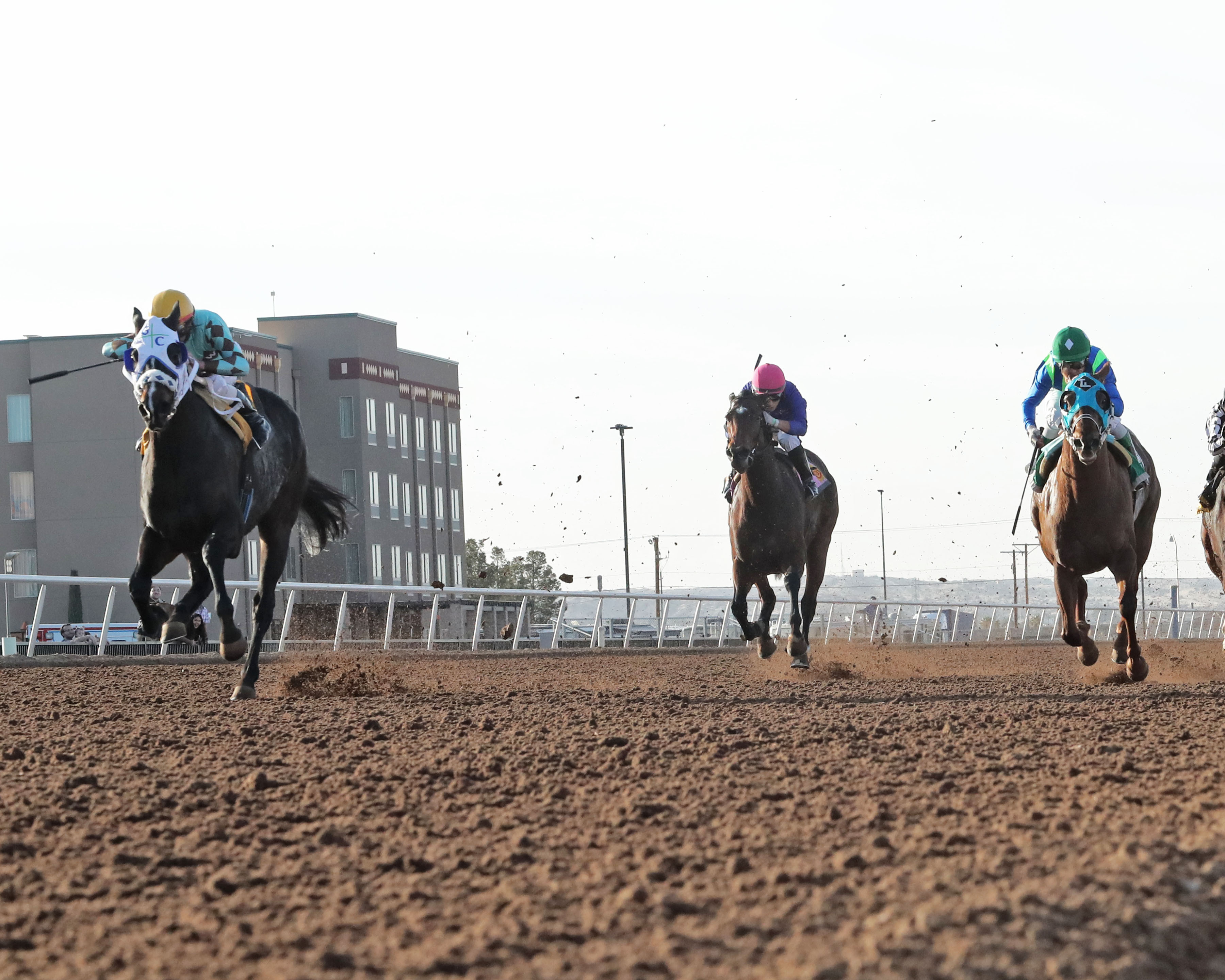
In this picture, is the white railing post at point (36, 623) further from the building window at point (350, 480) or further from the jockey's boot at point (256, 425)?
the building window at point (350, 480)

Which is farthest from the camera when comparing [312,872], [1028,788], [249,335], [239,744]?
[249,335]

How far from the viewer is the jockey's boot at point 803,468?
44.7 feet

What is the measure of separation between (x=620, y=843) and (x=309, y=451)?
153 feet

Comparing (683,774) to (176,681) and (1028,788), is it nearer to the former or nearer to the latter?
(1028,788)

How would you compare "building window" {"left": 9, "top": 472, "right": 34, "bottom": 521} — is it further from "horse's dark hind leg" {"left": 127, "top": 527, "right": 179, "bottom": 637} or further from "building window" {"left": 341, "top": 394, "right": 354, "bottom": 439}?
"horse's dark hind leg" {"left": 127, "top": 527, "right": 179, "bottom": 637}

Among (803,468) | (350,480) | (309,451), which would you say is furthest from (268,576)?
(350,480)

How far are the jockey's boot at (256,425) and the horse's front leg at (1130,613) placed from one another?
5701 mm

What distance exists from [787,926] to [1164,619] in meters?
47.4

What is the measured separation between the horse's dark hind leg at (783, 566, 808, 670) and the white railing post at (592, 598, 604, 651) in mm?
11913

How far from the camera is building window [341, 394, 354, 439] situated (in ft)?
238

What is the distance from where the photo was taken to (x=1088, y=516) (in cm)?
1130

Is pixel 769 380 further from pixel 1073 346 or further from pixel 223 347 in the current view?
pixel 223 347

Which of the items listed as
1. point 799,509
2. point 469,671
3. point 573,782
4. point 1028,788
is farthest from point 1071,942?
point 469,671

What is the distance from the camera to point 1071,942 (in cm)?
342
